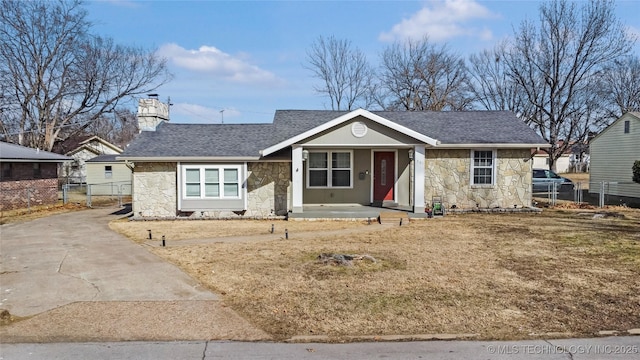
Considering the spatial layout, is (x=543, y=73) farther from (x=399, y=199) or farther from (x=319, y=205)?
(x=319, y=205)

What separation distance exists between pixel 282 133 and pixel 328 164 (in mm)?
2755

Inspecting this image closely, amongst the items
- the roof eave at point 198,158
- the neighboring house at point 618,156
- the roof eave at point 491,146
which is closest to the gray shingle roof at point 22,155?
the roof eave at point 198,158

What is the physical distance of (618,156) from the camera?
2362cm

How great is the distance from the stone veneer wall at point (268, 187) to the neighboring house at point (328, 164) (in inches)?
1.5

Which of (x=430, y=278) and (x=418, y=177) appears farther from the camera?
(x=418, y=177)

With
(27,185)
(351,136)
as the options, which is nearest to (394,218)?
(351,136)

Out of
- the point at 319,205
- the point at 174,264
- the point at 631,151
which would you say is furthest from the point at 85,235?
the point at 631,151

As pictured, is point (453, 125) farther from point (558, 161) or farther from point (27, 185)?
point (558, 161)

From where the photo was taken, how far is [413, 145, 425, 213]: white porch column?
1556 centimetres

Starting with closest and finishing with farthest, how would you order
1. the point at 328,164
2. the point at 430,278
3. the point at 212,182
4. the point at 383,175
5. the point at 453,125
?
1. the point at 430,278
2. the point at 212,182
3. the point at 328,164
4. the point at 383,175
5. the point at 453,125

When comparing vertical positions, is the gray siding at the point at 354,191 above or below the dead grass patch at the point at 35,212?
above

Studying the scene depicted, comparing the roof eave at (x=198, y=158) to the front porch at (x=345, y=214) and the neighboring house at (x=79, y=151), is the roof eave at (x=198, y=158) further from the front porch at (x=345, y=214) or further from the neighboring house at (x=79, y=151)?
the neighboring house at (x=79, y=151)

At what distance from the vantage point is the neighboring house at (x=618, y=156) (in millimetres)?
22391

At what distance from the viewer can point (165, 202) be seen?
16.2 meters
